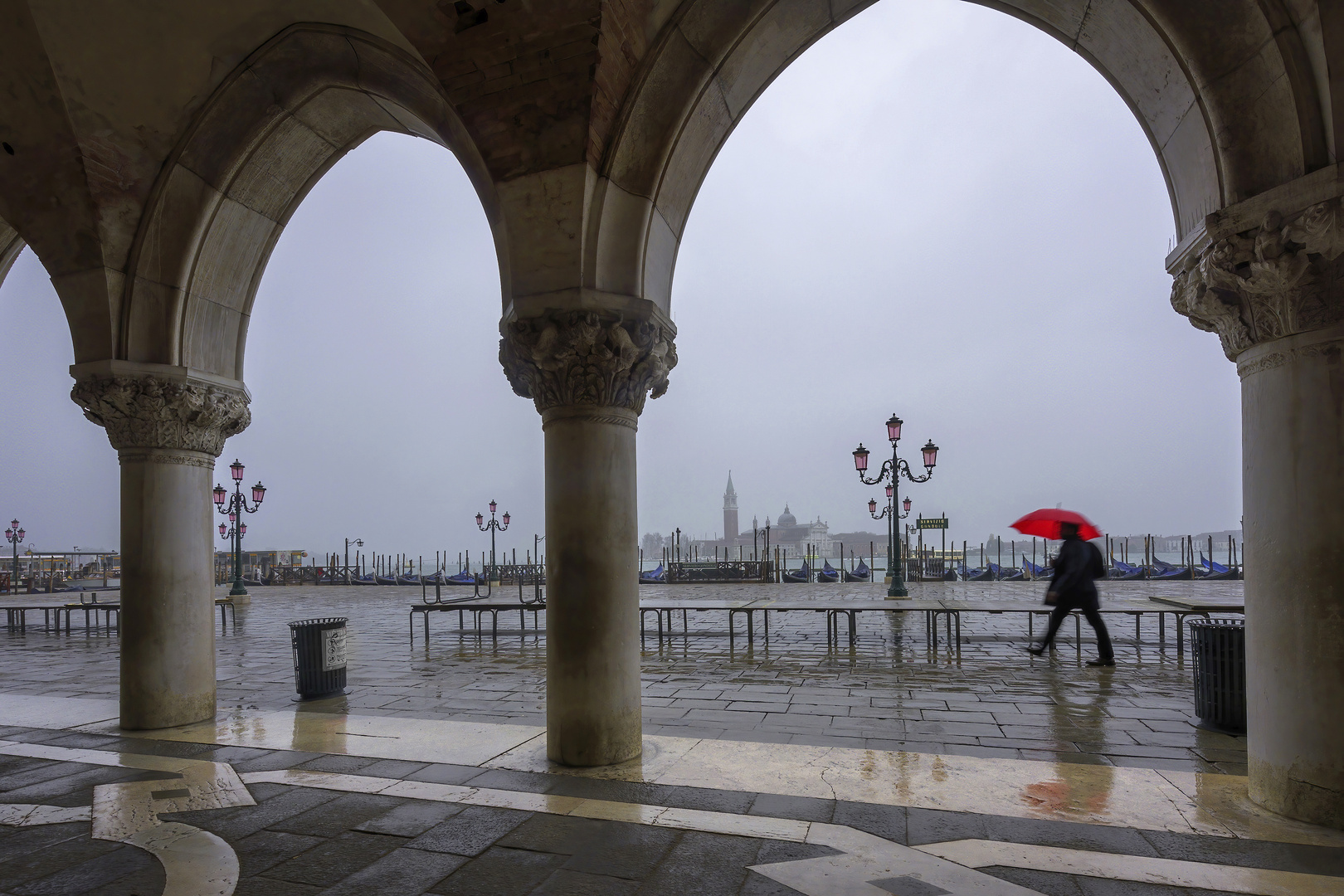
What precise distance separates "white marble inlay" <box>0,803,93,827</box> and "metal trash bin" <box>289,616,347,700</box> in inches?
110

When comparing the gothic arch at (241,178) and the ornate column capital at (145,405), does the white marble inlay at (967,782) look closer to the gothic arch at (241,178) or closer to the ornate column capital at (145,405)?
the ornate column capital at (145,405)

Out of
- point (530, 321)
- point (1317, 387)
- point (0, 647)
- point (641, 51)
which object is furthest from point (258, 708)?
point (0, 647)

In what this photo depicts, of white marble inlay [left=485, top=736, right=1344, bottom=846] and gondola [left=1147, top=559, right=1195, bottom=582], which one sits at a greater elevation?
white marble inlay [left=485, top=736, right=1344, bottom=846]

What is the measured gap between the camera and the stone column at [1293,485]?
304 cm

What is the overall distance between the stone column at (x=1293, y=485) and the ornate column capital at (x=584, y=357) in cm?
276

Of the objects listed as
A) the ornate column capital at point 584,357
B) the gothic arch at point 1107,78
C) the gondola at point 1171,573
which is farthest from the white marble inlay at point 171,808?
the gondola at point 1171,573

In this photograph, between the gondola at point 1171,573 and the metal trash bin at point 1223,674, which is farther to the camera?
the gondola at point 1171,573

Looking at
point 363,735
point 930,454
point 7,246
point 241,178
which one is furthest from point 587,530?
point 930,454

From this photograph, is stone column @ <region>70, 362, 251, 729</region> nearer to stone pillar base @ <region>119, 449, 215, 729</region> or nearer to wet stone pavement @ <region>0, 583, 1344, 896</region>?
stone pillar base @ <region>119, 449, 215, 729</region>

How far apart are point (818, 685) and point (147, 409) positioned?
572 centimetres

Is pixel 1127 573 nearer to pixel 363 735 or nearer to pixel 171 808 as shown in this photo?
pixel 363 735

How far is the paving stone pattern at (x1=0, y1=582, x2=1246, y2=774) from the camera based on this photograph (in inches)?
188

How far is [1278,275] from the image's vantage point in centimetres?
311

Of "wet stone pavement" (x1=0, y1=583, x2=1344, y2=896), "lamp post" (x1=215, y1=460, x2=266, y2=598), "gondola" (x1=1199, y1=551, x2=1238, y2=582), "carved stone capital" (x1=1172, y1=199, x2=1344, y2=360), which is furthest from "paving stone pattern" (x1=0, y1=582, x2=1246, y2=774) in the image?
"gondola" (x1=1199, y1=551, x2=1238, y2=582)
